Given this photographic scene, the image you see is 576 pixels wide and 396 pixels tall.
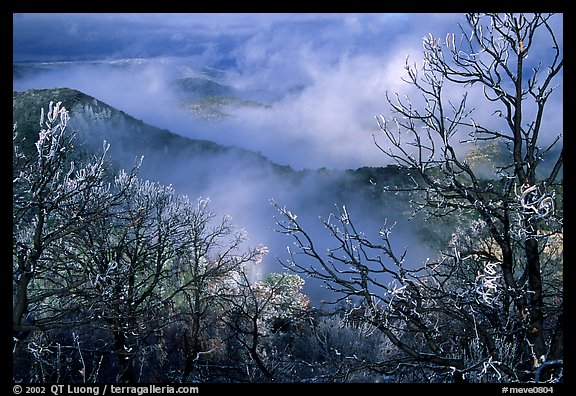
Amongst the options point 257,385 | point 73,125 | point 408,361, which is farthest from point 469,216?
point 73,125

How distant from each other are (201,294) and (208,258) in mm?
589

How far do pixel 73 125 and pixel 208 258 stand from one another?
2.89m

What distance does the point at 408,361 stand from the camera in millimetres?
4828

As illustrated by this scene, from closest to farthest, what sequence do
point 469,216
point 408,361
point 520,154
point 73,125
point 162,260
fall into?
point 408,361, point 520,154, point 469,216, point 73,125, point 162,260

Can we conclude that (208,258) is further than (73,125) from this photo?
Yes

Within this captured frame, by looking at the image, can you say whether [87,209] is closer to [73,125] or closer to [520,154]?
[73,125]
